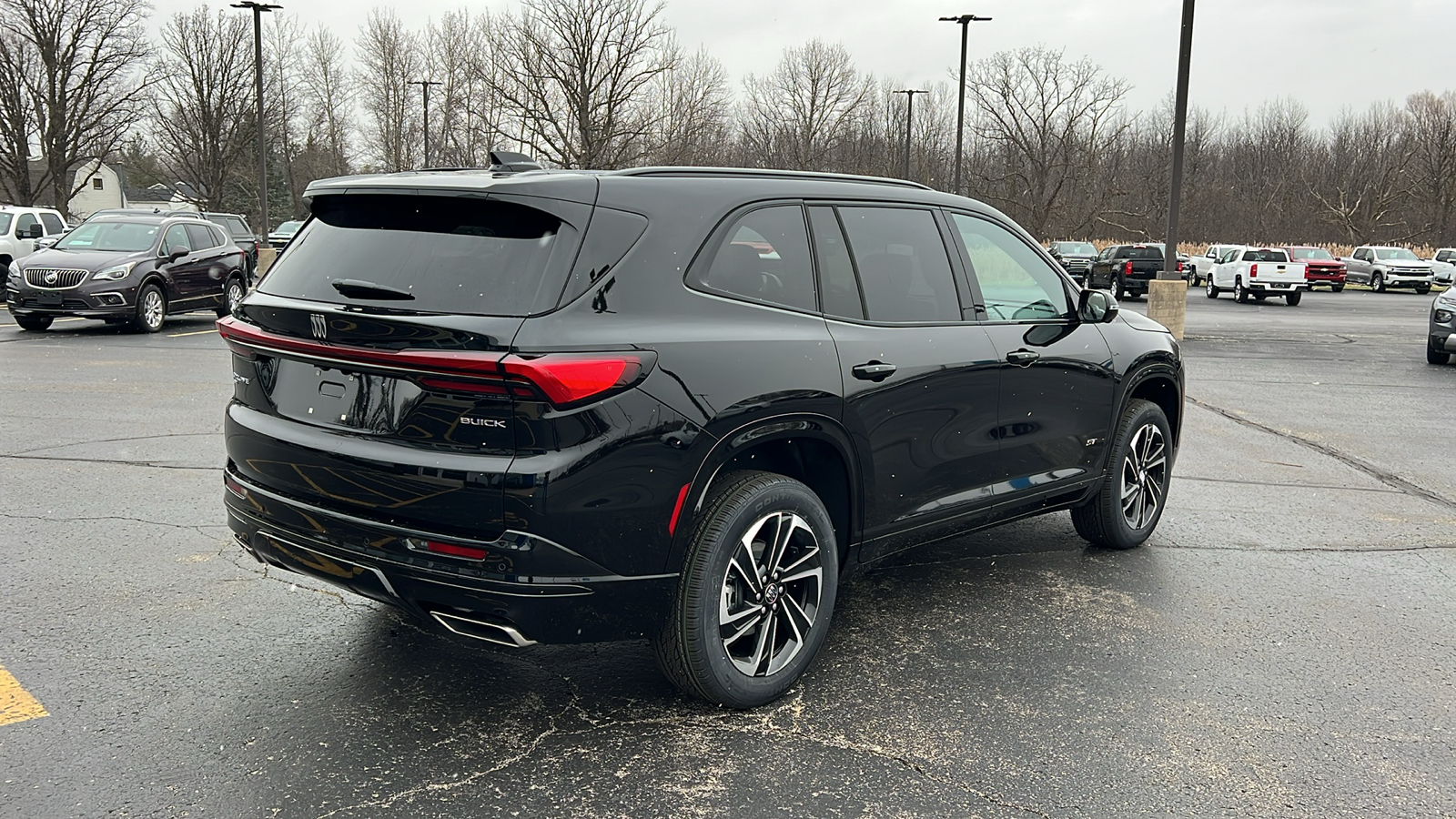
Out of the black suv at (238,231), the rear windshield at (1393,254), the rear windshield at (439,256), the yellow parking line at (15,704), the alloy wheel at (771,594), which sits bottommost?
the yellow parking line at (15,704)

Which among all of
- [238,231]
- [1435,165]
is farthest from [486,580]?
[1435,165]

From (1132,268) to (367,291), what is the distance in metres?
34.0

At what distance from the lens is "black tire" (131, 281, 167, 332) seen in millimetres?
16141

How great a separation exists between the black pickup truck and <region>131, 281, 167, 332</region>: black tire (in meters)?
26.1

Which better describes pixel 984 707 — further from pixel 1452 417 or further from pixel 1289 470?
pixel 1452 417

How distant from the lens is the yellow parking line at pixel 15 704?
138 inches

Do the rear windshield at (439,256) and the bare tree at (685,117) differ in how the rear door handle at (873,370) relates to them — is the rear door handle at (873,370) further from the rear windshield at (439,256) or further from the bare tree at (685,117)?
the bare tree at (685,117)

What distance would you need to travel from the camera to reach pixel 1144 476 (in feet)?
19.1

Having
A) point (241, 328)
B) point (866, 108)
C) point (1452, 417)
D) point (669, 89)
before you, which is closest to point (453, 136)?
point (669, 89)

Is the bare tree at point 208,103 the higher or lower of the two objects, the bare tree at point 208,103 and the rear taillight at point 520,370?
the higher

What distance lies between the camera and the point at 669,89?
51.5 m

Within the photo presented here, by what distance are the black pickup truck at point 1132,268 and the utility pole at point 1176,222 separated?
14889mm

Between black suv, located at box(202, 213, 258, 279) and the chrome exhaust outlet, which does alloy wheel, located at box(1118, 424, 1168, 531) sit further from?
black suv, located at box(202, 213, 258, 279)

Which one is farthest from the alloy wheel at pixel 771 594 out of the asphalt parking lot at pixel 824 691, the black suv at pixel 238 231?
the black suv at pixel 238 231
